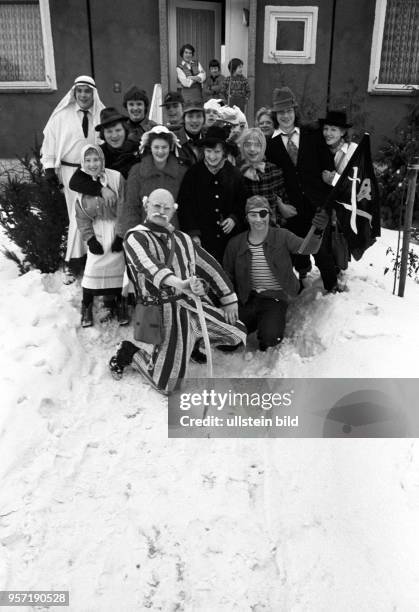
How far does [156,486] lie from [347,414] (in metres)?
1.24

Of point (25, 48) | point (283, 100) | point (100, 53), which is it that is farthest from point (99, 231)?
point (25, 48)

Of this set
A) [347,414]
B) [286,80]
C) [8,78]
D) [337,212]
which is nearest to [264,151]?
[337,212]

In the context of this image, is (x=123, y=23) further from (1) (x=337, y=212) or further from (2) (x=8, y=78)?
(1) (x=337, y=212)

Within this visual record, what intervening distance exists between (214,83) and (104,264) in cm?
537

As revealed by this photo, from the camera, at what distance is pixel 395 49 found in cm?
873

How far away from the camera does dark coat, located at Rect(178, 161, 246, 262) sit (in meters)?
4.04

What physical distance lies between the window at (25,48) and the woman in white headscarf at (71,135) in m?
4.54

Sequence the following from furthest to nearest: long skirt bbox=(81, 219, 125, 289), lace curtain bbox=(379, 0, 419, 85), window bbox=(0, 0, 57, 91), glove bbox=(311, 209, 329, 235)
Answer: lace curtain bbox=(379, 0, 419, 85), window bbox=(0, 0, 57, 91), long skirt bbox=(81, 219, 125, 289), glove bbox=(311, 209, 329, 235)

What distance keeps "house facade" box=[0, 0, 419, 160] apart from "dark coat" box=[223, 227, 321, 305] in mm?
4886

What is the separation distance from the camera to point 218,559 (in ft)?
8.22

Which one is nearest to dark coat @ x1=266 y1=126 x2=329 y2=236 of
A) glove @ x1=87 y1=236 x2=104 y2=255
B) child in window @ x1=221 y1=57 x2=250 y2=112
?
glove @ x1=87 y1=236 x2=104 y2=255

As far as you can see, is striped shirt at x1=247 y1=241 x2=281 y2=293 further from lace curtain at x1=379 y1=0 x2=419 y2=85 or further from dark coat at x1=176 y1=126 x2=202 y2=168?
lace curtain at x1=379 y1=0 x2=419 y2=85

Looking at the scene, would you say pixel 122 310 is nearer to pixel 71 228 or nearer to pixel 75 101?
pixel 71 228

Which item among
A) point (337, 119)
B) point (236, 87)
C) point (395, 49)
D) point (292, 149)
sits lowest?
point (292, 149)
